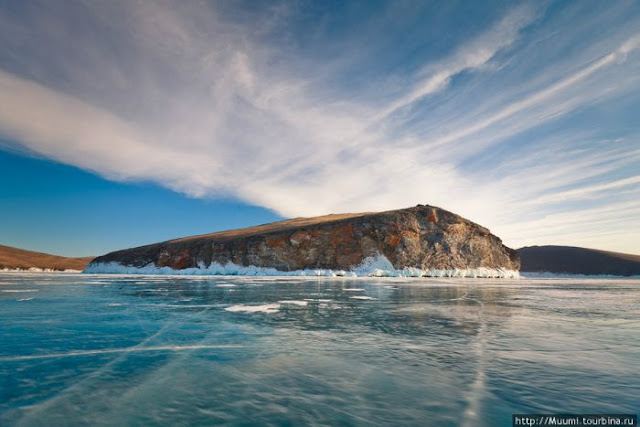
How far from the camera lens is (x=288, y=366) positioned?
19.8ft

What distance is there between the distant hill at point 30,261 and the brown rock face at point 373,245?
223 ft

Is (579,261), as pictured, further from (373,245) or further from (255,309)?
(255,309)

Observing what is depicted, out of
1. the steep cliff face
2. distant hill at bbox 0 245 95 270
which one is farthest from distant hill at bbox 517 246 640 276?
distant hill at bbox 0 245 95 270

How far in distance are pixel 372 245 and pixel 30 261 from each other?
114816 mm

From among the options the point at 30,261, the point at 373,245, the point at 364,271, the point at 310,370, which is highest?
the point at 373,245

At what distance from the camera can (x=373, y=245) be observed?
66938mm

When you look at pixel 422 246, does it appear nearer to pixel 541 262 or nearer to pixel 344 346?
pixel 344 346

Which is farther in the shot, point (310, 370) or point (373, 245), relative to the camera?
point (373, 245)

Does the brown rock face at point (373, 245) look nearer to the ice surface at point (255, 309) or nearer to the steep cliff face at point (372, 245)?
the steep cliff face at point (372, 245)

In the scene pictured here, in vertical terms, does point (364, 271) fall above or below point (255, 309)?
above

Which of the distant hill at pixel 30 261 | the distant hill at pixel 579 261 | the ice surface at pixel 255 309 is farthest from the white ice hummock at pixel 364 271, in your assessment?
the distant hill at pixel 579 261

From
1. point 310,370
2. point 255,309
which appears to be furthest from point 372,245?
point 310,370

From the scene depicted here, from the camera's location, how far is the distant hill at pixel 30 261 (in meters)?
107

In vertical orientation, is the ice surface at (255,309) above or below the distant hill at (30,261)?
below
